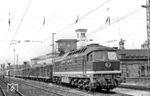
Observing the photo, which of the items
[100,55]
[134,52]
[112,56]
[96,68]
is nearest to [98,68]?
[96,68]

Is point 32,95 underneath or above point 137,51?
underneath

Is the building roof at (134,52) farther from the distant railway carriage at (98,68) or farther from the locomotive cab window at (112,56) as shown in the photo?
the locomotive cab window at (112,56)

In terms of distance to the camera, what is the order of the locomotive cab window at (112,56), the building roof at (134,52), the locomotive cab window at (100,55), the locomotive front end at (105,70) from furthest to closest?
1. the building roof at (134,52)
2. the locomotive cab window at (112,56)
3. the locomotive cab window at (100,55)
4. the locomotive front end at (105,70)

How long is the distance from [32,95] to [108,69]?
6.56 m

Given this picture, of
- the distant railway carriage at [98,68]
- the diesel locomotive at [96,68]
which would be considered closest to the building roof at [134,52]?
the diesel locomotive at [96,68]

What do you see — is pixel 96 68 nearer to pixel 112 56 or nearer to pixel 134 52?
pixel 112 56

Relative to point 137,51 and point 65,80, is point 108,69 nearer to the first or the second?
point 65,80

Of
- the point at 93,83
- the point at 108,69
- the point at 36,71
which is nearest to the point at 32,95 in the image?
the point at 93,83

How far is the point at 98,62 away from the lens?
22344 mm

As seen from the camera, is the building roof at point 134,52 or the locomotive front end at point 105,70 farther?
the building roof at point 134,52

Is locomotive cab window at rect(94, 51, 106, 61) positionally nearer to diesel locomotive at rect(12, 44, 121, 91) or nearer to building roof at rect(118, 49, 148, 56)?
diesel locomotive at rect(12, 44, 121, 91)

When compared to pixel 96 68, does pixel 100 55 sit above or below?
above

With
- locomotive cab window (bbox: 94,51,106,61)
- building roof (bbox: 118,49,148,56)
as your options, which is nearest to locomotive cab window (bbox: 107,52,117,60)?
locomotive cab window (bbox: 94,51,106,61)

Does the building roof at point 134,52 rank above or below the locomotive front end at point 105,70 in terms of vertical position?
above
